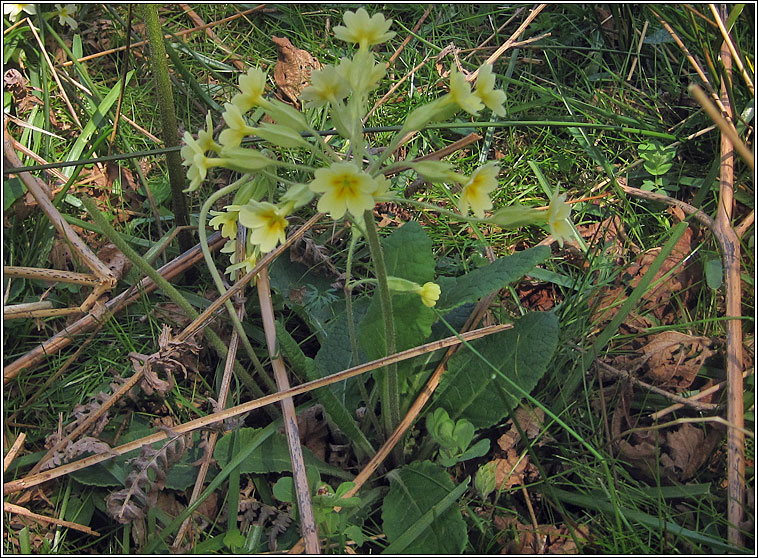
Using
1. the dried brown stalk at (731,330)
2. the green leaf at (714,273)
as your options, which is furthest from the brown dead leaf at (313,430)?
the green leaf at (714,273)

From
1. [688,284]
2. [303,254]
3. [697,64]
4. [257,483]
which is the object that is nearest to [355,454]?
[257,483]

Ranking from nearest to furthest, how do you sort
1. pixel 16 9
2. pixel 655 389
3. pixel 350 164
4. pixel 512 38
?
pixel 350 164
pixel 655 389
pixel 16 9
pixel 512 38

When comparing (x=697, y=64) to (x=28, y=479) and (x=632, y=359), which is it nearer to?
(x=632, y=359)

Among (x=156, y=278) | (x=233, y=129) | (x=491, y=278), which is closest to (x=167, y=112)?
(x=156, y=278)

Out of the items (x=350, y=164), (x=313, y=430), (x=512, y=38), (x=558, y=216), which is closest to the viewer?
(x=350, y=164)

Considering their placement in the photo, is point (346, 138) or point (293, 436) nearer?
point (346, 138)

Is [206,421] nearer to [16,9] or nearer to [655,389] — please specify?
[655,389]

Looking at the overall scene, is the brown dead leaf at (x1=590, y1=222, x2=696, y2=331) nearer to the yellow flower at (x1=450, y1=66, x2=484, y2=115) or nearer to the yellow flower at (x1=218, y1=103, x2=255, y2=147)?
the yellow flower at (x1=450, y1=66, x2=484, y2=115)
